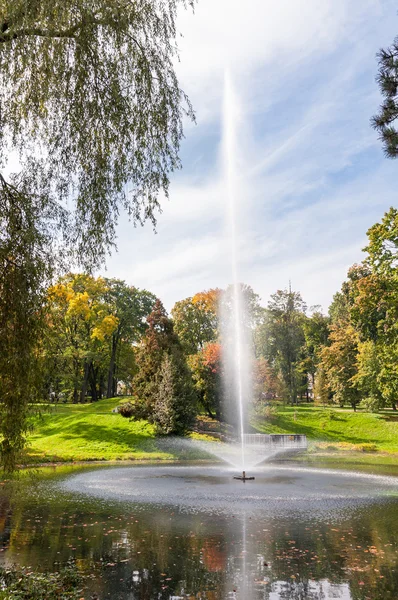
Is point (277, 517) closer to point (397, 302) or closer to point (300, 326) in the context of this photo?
point (397, 302)

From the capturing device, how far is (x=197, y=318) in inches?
2138

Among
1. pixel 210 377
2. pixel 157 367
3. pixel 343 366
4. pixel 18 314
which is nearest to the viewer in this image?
pixel 18 314

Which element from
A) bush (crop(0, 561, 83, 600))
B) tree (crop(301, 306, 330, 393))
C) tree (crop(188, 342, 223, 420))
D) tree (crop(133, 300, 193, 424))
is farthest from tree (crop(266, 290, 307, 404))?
bush (crop(0, 561, 83, 600))

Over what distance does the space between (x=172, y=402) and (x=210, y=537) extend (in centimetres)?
2079

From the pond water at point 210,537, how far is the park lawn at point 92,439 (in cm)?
927

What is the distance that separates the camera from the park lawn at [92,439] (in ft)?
87.9

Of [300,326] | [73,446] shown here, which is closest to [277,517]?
[73,446]

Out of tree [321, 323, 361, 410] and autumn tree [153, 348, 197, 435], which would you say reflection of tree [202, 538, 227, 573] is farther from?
tree [321, 323, 361, 410]

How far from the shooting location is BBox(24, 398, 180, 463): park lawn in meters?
26.8

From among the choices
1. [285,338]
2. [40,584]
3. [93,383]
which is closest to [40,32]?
[40,584]

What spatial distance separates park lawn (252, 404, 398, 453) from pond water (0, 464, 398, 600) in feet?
63.3

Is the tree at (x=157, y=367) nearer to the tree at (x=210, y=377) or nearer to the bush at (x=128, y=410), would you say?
the bush at (x=128, y=410)

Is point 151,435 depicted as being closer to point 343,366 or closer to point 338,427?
point 338,427

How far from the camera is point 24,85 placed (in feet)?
23.1
